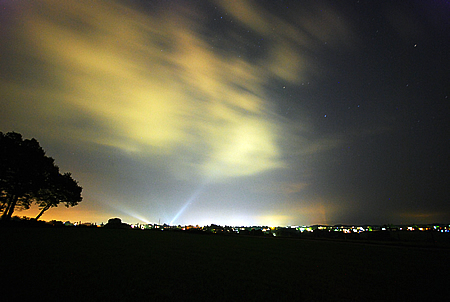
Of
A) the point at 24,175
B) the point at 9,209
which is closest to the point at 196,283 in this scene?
the point at 24,175

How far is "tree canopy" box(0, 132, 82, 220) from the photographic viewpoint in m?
36.4

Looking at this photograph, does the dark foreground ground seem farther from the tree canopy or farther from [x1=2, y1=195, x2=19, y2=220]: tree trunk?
[x1=2, y1=195, x2=19, y2=220]: tree trunk

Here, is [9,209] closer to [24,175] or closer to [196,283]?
[24,175]

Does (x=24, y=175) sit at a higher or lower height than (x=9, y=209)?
higher

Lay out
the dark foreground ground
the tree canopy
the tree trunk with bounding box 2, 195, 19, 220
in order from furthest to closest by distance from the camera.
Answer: the tree trunk with bounding box 2, 195, 19, 220
the tree canopy
the dark foreground ground

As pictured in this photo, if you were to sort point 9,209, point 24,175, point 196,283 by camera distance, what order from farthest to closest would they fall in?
point 9,209, point 24,175, point 196,283

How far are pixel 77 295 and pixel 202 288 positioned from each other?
9.71 ft

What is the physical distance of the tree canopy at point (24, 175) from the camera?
36406 millimetres

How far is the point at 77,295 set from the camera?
5035mm

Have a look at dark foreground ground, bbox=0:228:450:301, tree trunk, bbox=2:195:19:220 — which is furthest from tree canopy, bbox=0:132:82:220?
dark foreground ground, bbox=0:228:450:301

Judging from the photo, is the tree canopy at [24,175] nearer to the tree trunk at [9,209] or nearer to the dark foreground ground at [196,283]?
the tree trunk at [9,209]

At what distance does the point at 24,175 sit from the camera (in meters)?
38.0

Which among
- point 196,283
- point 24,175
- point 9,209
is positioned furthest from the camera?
point 9,209

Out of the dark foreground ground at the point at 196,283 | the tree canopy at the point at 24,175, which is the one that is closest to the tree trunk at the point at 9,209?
the tree canopy at the point at 24,175
